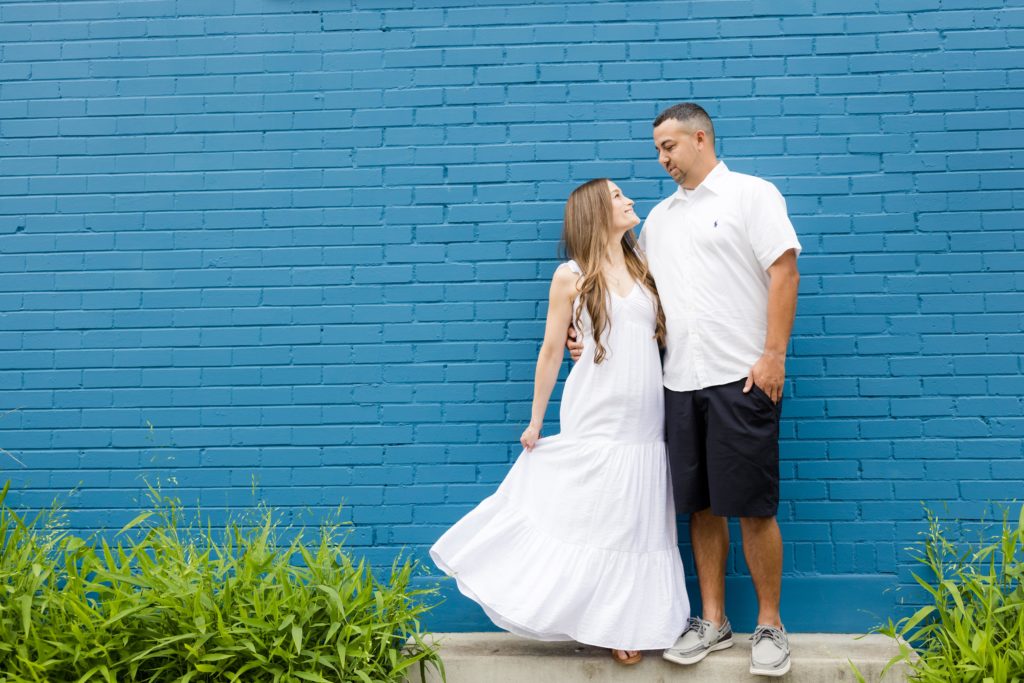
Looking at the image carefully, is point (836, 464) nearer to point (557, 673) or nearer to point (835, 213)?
point (835, 213)

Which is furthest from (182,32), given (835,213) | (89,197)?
(835,213)

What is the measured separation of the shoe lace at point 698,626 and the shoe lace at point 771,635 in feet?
0.62

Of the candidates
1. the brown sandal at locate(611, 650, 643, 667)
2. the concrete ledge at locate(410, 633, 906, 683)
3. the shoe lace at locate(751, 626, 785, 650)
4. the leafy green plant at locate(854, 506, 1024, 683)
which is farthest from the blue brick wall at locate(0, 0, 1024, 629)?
the brown sandal at locate(611, 650, 643, 667)

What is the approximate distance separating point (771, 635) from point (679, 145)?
1.95 m

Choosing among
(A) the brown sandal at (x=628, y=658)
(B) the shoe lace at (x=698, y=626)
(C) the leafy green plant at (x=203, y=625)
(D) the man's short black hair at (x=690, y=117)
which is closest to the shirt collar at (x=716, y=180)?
(D) the man's short black hair at (x=690, y=117)

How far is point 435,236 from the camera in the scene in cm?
394

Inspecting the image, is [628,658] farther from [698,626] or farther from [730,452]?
[730,452]

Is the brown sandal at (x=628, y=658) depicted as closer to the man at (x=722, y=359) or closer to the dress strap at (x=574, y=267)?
the man at (x=722, y=359)

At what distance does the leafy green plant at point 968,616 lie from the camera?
3.07 meters

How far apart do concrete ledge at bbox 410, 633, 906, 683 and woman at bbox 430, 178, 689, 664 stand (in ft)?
0.30

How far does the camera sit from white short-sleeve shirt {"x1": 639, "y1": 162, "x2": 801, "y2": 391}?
327 centimetres

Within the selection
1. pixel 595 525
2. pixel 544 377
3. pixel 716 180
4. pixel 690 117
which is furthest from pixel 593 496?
pixel 690 117

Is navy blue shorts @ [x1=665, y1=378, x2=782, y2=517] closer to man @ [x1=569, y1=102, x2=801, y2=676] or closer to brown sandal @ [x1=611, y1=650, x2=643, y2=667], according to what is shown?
man @ [x1=569, y1=102, x2=801, y2=676]

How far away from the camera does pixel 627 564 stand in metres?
3.26
